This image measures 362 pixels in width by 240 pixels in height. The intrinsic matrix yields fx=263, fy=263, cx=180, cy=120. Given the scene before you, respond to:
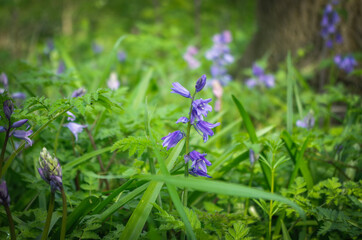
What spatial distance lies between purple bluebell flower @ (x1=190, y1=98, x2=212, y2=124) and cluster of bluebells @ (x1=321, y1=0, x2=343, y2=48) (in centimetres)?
272

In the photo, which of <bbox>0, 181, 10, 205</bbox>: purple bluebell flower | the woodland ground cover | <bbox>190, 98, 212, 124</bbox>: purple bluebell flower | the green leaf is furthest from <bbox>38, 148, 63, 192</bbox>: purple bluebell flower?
<bbox>190, 98, 212, 124</bbox>: purple bluebell flower

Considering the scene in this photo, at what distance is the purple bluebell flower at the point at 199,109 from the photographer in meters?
0.98

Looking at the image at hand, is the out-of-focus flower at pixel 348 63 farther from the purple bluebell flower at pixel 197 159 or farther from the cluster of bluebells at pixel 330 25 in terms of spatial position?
the purple bluebell flower at pixel 197 159

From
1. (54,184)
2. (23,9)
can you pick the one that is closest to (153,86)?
(54,184)

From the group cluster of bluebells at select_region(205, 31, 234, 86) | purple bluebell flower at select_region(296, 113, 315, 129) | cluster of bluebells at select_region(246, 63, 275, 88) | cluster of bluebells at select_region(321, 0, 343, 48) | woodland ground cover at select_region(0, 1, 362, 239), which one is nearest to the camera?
woodland ground cover at select_region(0, 1, 362, 239)

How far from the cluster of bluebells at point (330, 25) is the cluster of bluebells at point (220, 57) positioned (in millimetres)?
1089

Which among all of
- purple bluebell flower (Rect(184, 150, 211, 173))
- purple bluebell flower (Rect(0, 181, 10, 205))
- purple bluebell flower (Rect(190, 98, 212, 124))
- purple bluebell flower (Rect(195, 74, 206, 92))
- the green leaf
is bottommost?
purple bluebell flower (Rect(0, 181, 10, 205))

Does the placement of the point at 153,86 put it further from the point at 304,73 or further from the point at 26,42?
the point at 26,42

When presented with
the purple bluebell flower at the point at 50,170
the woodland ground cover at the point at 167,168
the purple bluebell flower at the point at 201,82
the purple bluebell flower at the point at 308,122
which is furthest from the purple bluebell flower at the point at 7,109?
the purple bluebell flower at the point at 308,122

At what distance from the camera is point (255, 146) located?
4.08 ft

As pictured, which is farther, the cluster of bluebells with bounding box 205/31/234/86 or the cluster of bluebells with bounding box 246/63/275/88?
the cluster of bluebells with bounding box 246/63/275/88

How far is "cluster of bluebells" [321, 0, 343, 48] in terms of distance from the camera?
9.71ft

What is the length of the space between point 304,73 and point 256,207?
2365 mm

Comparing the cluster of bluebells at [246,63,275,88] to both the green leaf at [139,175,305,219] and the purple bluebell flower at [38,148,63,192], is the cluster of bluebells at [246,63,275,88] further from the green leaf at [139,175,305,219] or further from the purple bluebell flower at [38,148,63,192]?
the purple bluebell flower at [38,148,63,192]
